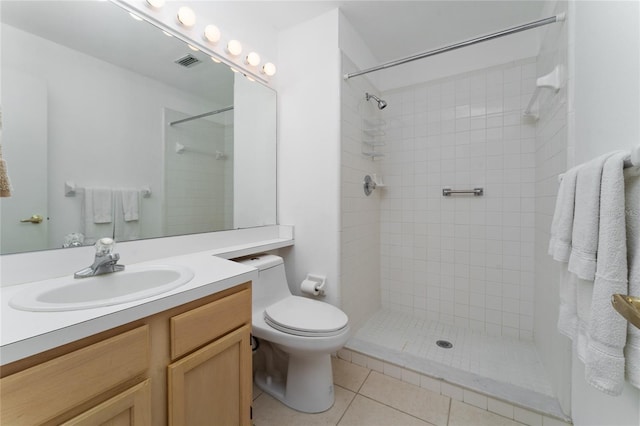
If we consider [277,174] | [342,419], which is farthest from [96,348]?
[277,174]

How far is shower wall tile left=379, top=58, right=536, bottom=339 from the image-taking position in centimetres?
199

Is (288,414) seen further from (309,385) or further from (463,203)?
(463,203)

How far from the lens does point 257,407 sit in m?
1.43

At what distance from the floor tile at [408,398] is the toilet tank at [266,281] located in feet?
2.49

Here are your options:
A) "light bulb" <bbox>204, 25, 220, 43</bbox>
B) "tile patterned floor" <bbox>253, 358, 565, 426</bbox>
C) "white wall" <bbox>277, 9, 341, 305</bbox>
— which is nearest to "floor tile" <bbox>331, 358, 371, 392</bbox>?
"tile patterned floor" <bbox>253, 358, 565, 426</bbox>

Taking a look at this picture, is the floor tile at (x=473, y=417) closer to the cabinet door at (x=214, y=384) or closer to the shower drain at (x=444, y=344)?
the shower drain at (x=444, y=344)

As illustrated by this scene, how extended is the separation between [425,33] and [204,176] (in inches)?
79.0

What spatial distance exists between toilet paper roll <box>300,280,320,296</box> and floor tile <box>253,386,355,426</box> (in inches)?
23.5

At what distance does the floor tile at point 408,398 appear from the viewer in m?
1.37

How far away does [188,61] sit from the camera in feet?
4.75

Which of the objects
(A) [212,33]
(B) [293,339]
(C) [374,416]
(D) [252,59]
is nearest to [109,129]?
(A) [212,33]

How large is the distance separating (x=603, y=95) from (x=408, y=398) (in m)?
1.64

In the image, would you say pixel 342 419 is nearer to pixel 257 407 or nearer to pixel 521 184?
pixel 257 407

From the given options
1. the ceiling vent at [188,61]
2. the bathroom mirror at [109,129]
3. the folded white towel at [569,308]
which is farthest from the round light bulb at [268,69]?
the folded white towel at [569,308]
